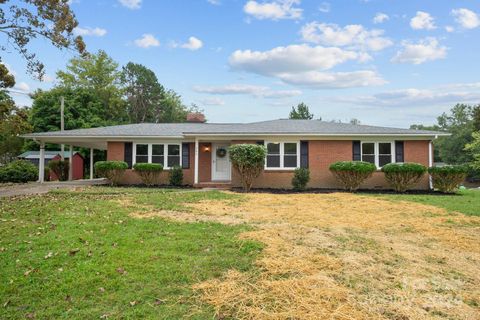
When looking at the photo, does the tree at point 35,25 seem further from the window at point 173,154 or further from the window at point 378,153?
the window at point 378,153

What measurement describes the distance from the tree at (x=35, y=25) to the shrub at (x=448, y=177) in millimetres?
15476

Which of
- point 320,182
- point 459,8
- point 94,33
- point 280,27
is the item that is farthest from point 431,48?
point 94,33

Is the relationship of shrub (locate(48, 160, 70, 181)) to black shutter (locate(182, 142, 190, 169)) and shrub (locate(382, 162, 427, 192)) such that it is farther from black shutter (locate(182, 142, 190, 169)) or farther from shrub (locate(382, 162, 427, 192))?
shrub (locate(382, 162, 427, 192))

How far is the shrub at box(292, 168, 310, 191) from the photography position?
1386cm

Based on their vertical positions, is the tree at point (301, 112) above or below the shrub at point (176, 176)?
above

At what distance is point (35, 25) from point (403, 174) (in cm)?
1549

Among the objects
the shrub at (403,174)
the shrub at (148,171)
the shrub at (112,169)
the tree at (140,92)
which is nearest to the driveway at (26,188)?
the shrub at (112,169)

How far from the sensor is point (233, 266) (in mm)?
3893

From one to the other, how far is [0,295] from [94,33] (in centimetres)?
1576

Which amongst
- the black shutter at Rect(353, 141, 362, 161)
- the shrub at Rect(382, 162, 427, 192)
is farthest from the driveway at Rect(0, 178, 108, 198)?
the shrub at Rect(382, 162, 427, 192)

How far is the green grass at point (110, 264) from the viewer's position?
115 inches

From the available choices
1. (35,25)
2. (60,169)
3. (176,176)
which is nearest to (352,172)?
(176,176)

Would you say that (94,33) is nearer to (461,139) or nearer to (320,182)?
(320,182)

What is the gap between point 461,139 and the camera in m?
41.7
